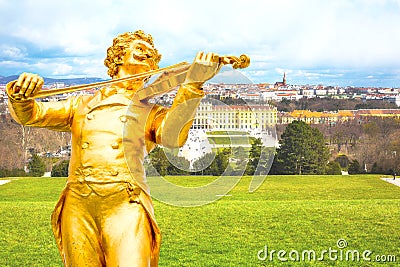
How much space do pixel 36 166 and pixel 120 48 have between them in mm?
12550

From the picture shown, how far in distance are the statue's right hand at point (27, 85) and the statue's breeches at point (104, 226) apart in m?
0.35

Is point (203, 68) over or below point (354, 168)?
over

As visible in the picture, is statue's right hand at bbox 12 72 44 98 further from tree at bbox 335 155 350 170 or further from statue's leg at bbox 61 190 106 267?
tree at bbox 335 155 350 170

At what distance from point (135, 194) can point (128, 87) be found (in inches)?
16.1

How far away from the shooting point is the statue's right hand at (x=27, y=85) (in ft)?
6.52

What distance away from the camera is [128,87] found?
7.37 ft

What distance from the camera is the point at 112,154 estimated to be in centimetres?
209

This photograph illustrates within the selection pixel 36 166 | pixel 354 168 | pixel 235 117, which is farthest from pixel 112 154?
pixel 354 168

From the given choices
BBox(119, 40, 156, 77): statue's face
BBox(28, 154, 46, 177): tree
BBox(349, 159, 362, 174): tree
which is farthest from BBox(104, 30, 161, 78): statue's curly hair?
BBox(349, 159, 362, 174): tree

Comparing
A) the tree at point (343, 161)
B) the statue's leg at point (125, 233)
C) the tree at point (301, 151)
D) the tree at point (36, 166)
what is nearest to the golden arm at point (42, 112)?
the statue's leg at point (125, 233)

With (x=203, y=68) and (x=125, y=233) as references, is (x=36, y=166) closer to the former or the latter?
(x=125, y=233)

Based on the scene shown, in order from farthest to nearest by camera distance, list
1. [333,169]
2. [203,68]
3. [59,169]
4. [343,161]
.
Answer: [343,161] → [333,169] → [59,169] → [203,68]

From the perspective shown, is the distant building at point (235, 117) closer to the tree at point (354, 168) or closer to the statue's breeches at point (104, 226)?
the statue's breeches at point (104, 226)

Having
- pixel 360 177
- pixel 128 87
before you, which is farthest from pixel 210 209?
pixel 128 87
